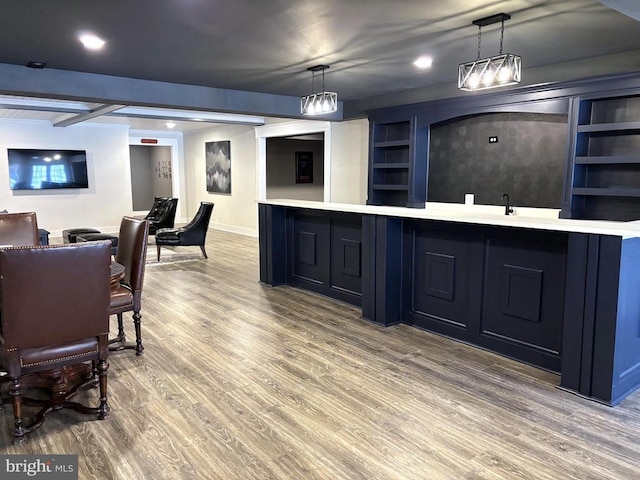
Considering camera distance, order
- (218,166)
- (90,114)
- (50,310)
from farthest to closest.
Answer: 1. (218,166)
2. (90,114)
3. (50,310)

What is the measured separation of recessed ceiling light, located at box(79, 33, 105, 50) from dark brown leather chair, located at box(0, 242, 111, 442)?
1974 mm

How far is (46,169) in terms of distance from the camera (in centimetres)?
942

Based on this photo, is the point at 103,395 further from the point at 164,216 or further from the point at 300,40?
the point at 164,216

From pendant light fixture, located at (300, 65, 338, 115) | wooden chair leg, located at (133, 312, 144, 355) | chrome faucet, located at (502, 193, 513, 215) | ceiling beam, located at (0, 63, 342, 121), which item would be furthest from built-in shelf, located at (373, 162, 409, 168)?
wooden chair leg, located at (133, 312, 144, 355)

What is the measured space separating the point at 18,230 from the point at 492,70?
12.6ft

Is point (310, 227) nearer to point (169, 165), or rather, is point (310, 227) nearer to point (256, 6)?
point (256, 6)

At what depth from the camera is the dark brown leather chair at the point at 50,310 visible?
218 centimetres

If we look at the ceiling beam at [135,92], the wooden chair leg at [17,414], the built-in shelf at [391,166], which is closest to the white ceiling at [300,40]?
the ceiling beam at [135,92]

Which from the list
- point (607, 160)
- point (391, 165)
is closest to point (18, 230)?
point (391, 165)

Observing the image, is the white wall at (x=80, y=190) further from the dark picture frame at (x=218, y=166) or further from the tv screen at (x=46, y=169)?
the dark picture frame at (x=218, y=166)

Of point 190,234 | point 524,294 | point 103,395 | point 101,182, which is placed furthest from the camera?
point 101,182

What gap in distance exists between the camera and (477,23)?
126 inches

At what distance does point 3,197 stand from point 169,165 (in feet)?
15.3

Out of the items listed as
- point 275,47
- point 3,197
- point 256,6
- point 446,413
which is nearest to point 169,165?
point 3,197
